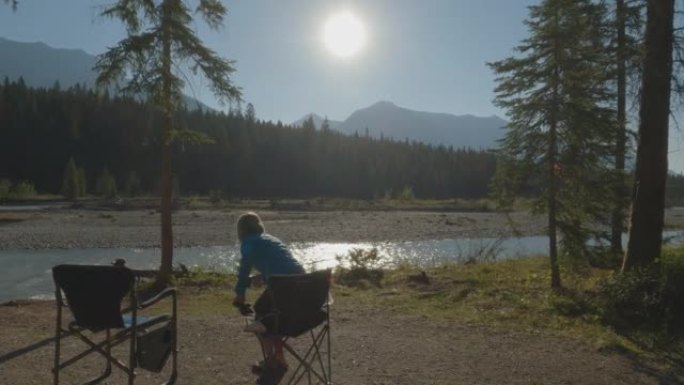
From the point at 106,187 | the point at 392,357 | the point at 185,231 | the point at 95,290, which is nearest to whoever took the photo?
the point at 95,290

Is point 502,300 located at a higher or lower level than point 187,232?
higher

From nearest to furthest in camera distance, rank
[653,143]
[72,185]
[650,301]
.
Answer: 1. [650,301]
2. [653,143]
3. [72,185]

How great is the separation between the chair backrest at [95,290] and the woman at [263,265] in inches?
37.7

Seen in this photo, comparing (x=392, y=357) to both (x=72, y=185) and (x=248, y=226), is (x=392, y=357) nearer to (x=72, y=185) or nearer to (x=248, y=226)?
(x=248, y=226)

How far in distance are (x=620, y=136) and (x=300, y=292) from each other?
10.5 m

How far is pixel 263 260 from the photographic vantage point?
5.21 meters

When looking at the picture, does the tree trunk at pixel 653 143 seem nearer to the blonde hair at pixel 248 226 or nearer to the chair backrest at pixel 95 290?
the blonde hair at pixel 248 226

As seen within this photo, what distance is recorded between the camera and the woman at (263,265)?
5117mm

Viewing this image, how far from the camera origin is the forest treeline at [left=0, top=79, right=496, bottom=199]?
122m

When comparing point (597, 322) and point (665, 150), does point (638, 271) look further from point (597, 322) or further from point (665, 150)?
point (665, 150)

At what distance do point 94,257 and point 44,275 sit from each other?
690cm

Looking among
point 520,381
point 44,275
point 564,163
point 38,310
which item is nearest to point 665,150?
point 564,163

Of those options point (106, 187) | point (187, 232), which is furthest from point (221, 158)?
point (187, 232)

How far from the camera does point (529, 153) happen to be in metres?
11.6
